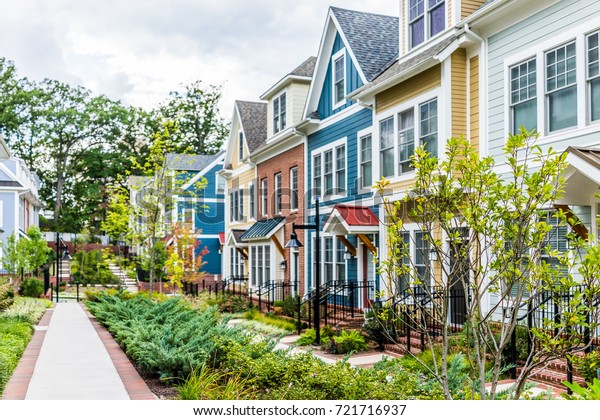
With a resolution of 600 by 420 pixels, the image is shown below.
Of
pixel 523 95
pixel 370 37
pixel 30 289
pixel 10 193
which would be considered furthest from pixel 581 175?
pixel 10 193

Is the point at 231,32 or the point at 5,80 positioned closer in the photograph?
the point at 231,32

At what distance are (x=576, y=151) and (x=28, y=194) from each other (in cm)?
3597

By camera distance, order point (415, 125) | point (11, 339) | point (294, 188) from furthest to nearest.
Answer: point (294, 188)
point (415, 125)
point (11, 339)

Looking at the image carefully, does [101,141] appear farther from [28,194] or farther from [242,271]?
[242,271]

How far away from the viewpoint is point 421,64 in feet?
45.0

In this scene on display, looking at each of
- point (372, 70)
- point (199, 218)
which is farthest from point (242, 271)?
point (372, 70)

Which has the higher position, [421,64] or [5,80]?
[5,80]

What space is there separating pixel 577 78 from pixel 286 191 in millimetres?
14197

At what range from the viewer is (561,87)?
35.2 ft

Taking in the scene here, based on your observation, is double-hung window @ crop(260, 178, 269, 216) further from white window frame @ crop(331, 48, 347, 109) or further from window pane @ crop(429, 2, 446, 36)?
window pane @ crop(429, 2, 446, 36)

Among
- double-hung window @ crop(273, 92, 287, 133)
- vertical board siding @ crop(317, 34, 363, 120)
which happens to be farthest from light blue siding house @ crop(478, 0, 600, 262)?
double-hung window @ crop(273, 92, 287, 133)

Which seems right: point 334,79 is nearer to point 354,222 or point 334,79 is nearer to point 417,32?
point 417,32

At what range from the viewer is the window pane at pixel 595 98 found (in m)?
10.0

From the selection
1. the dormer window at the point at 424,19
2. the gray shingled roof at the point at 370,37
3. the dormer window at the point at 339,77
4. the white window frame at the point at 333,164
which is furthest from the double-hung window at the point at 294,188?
the dormer window at the point at 424,19
